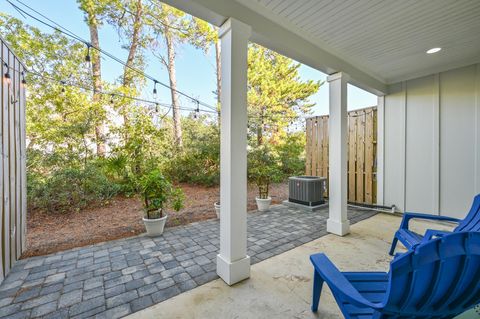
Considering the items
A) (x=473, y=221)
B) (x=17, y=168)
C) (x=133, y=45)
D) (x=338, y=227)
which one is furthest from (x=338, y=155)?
(x=133, y=45)

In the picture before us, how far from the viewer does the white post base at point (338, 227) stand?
319cm

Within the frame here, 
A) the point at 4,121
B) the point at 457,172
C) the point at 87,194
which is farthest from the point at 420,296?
the point at 87,194

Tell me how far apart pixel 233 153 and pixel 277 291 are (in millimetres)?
1349

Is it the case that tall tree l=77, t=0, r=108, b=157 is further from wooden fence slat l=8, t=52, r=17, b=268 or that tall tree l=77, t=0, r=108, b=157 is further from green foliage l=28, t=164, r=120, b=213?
wooden fence slat l=8, t=52, r=17, b=268

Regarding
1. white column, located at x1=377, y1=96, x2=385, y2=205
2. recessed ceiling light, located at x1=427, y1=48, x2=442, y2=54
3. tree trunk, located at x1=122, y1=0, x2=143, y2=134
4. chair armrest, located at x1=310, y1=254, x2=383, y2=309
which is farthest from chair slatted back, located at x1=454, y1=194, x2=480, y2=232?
tree trunk, located at x1=122, y1=0, x2=143, y2=134

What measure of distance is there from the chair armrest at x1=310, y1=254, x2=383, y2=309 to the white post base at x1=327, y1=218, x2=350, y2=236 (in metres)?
2.00

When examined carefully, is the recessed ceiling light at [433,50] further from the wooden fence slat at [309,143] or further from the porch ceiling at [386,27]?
the wooden fence slat at [309,143]

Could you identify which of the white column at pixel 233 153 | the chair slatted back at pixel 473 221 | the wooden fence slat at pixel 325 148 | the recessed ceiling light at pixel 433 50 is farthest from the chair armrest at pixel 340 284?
the wooden fence slat at pixel 325 148

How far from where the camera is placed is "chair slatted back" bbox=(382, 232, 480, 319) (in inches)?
35.2

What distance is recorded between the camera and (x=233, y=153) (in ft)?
6.57

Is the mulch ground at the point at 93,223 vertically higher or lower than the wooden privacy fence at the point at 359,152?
lower

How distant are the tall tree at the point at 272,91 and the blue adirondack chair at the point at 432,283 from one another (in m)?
7.47

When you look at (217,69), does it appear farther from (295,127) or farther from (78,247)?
(78,247)

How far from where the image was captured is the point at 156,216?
3.29 metres
